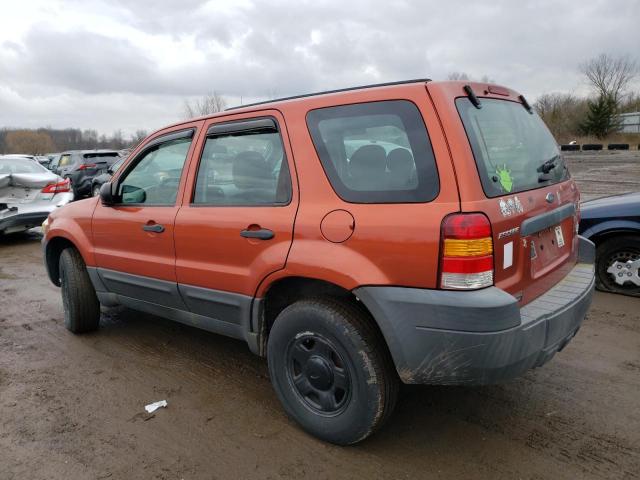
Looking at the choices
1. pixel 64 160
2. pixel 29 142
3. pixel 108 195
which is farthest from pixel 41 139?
pixel 108 195

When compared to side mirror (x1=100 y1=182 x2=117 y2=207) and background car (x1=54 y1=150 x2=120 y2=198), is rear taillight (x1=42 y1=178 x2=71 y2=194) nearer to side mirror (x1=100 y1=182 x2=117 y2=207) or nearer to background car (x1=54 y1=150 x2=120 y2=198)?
side mirror (x1=100 y1=182 x2=117 y2=207)

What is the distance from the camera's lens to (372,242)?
2.33 metres

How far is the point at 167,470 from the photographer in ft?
8.23

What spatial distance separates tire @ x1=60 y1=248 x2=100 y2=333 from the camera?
4219 millimetres

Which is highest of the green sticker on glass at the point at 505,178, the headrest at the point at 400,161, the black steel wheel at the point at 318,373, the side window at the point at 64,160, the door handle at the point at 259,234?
the side window at the point at 64,160

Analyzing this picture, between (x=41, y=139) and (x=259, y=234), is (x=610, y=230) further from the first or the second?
(x=41, y=139)

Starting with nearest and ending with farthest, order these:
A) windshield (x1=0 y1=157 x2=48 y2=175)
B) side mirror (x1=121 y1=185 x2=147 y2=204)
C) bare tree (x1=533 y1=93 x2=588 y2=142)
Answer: side mirror (x1=121 y1=185 x2=147 y2=204) → windshield (x1=0 y1=157 x2=48 y2=175) → bare tree (x1=533 y1=93 x2=588 y2=142)

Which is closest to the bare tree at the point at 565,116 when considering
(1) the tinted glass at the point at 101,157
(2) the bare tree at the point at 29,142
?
(1) the tinted glass at the point at 101,157

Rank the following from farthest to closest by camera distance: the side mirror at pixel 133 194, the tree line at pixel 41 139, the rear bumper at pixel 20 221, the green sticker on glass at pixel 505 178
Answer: the tree line at pixel 41 139, the rear bumper at pixel 20 221, the side mirror at pixel 133 194, the green sticker on glass at pixel 505 178

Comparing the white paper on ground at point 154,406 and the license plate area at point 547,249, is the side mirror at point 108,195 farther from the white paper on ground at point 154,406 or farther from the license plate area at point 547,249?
the license plate area at point 547,249

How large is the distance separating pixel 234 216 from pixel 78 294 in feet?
6.91

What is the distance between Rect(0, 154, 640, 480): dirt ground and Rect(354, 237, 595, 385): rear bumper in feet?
1.82

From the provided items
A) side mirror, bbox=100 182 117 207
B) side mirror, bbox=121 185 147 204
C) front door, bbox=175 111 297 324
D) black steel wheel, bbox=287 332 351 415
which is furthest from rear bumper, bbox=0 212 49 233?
black steel wheel, bbox=287 332 351 415

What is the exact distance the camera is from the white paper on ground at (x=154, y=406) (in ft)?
10.1
